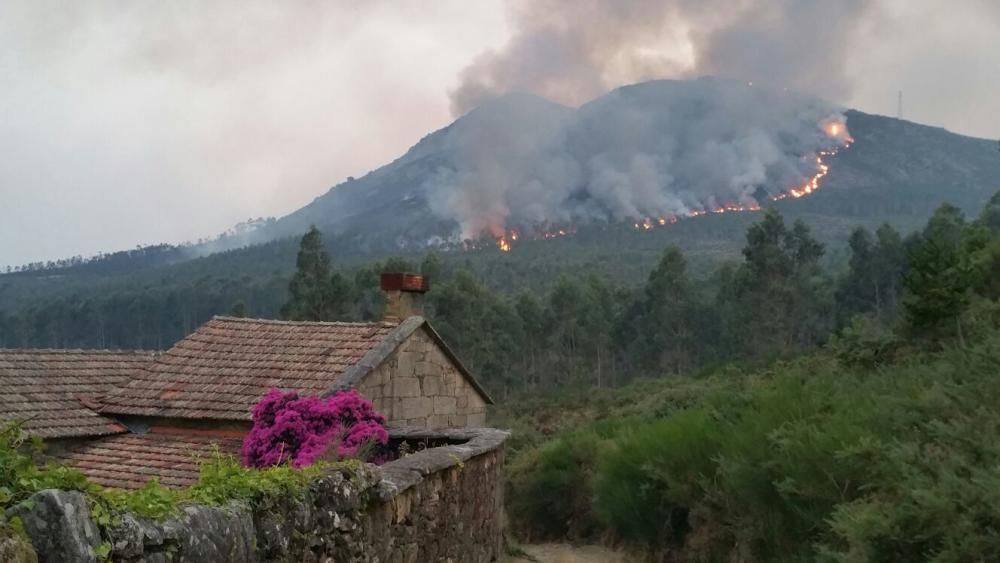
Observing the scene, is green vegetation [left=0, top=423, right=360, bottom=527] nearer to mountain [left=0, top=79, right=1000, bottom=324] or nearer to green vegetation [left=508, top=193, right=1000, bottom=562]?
green vegetation [left=508, top=193, right=1000, bottom=562]

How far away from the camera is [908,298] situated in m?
16.1

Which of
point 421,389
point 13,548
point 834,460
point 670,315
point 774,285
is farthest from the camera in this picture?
point 670,315

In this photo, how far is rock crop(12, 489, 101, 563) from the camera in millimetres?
2844

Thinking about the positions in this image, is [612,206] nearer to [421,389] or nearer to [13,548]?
[421,389]

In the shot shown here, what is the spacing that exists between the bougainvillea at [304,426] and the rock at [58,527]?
7.34m

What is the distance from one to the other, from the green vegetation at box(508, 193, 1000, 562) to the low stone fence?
327 cm

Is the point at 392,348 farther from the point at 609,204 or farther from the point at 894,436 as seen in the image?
the point at 609,204

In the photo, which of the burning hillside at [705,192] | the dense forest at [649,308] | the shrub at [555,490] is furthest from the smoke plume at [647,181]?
the shrub at [555,490]

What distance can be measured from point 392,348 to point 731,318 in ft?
152

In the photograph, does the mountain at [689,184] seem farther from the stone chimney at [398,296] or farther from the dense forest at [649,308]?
the stone chimney at [398,296]

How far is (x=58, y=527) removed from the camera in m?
2.89

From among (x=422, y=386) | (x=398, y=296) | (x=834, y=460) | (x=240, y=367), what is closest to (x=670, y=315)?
(x=398, y=296)

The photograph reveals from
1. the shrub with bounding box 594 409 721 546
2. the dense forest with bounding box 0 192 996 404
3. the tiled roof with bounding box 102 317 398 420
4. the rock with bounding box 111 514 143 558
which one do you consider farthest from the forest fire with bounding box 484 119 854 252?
the rock with bounding box 111 514 143 558

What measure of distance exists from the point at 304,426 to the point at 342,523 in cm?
564
